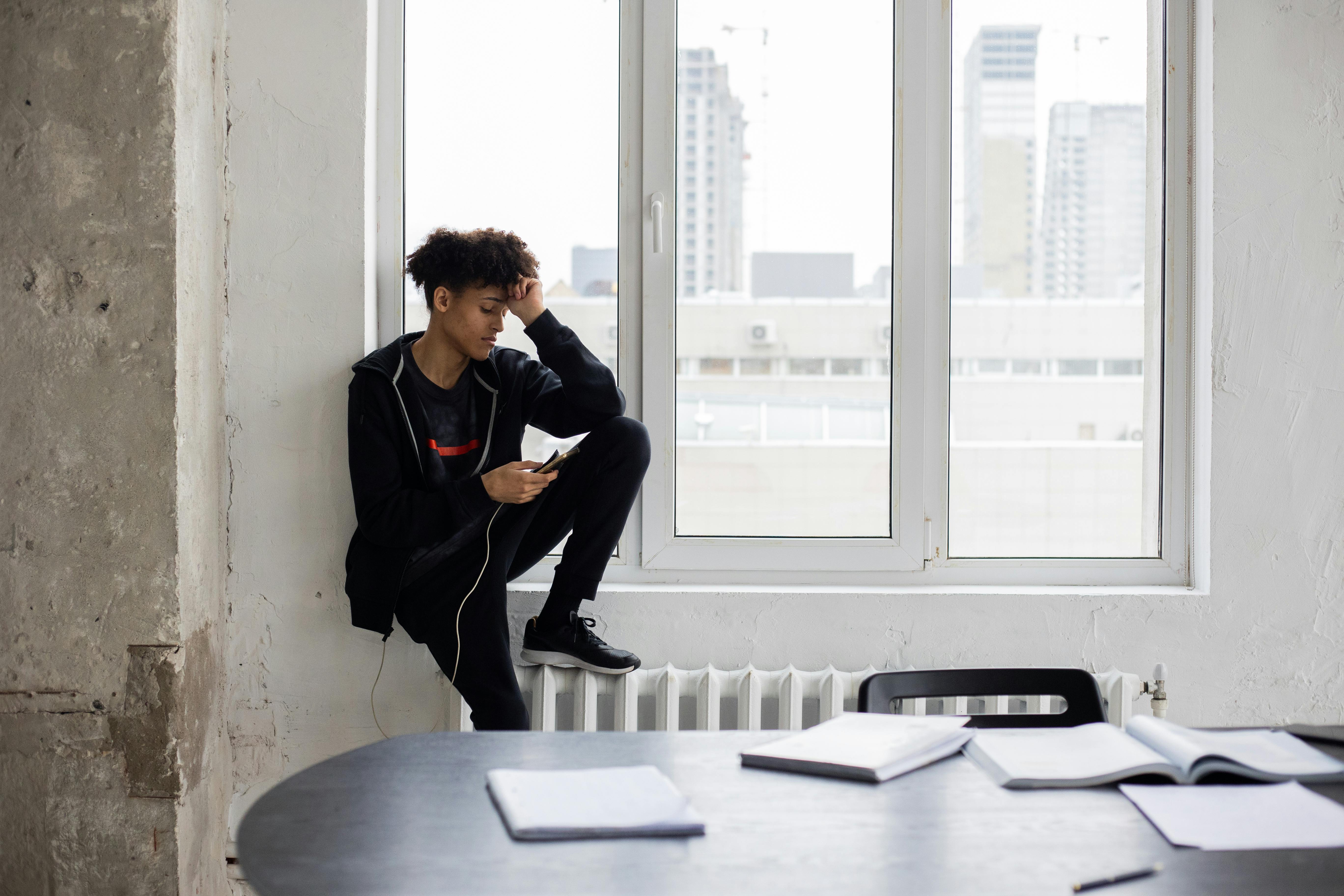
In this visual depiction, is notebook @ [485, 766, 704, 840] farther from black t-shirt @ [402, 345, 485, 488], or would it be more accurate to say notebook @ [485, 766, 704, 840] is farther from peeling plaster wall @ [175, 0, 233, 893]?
peeling plaster wall @ [175, 0, 233, 893]

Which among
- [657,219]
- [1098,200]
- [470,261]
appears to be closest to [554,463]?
[470,261]

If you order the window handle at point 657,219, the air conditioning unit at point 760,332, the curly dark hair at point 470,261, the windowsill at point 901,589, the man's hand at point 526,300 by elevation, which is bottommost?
the windowsill at point 901,589

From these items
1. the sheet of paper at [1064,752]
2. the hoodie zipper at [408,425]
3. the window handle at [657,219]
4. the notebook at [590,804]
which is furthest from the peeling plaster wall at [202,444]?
the sheet of paper at [1064,752]

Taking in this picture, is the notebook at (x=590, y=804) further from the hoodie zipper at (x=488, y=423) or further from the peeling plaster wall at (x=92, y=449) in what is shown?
the peeling plaster wall at (x=92, y=449)

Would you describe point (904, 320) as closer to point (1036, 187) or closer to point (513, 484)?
point (1036, 187)

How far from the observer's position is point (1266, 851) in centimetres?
90

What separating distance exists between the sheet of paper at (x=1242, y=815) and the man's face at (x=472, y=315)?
63.2 inches

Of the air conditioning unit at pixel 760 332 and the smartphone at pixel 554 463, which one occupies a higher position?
the air conditioning unit at pixel 760 332

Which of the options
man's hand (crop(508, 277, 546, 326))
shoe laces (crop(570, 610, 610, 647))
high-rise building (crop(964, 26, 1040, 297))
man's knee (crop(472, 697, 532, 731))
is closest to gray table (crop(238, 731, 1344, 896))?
man's knee (crop(472, 697, 532, 731))

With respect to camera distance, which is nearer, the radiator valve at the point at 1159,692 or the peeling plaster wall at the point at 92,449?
the peeling plaster wall at the point at 92,449

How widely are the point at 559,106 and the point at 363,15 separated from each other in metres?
0.53

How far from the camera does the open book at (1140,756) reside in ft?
3.55

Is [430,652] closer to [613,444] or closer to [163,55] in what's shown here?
[613,444]

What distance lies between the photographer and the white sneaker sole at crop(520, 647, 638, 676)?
2.17m
